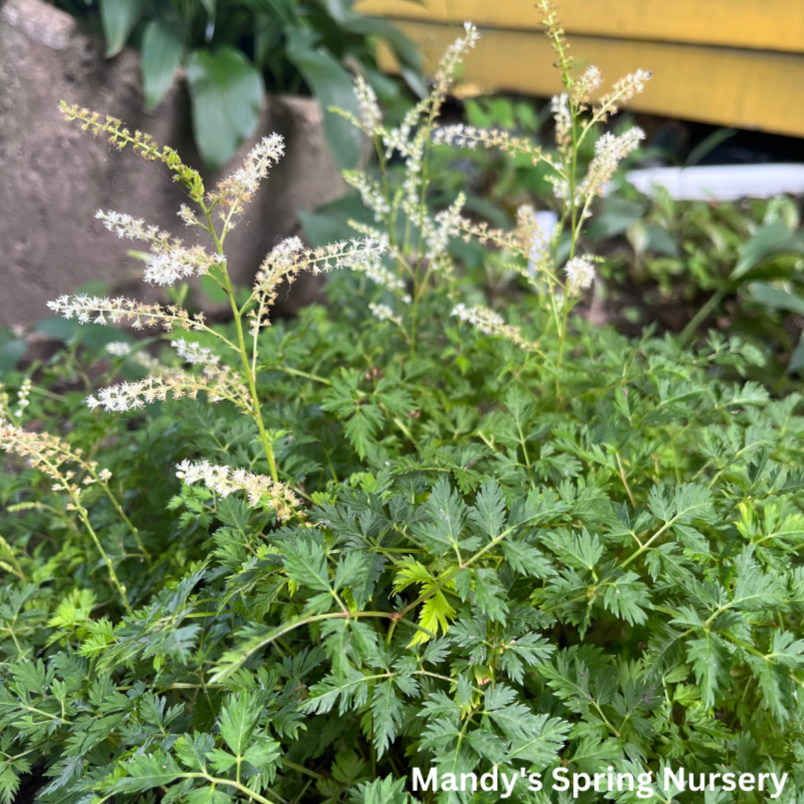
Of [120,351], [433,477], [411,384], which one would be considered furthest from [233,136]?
[433,477]

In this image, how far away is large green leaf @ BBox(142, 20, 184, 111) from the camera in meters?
1.77

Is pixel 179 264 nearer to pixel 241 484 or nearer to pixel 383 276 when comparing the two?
pixel 241 484

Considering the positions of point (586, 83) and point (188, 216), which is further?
point (586, 83)

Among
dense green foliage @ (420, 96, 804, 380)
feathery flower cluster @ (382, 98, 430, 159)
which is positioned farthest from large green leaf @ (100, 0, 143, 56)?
feathery flower cluster @ (382, 98, 430, 159)

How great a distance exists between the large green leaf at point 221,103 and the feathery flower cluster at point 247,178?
4.32 ft

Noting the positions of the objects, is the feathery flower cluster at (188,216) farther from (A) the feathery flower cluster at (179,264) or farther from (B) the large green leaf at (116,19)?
(B) the large green leaf at (116,19)

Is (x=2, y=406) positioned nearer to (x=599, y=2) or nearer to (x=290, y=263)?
(x=290, y=263)

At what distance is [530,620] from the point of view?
67 centimetres

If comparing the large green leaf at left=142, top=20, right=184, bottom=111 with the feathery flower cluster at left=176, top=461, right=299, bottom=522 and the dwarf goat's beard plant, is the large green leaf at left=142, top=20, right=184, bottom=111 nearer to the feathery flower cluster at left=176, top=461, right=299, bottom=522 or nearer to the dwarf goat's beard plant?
the dwarf goat's beard plant

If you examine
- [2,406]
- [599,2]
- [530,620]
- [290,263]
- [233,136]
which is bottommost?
[530,620]

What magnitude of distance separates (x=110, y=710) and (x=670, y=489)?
0.73m

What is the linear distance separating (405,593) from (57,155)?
1.74 metres

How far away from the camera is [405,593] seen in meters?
0.88

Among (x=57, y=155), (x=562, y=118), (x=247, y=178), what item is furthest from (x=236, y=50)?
(x=247, y=178)
